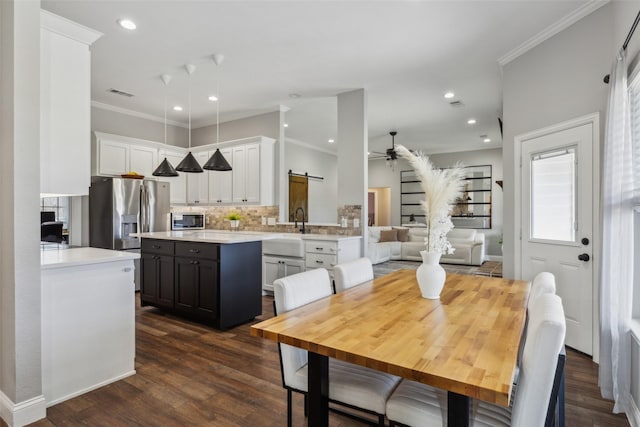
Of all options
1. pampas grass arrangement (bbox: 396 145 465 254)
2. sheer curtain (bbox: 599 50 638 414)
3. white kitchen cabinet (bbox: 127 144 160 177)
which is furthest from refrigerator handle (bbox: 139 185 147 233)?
sheer curtain (bbox: 599 50 638 414)

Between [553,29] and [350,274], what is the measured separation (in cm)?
297

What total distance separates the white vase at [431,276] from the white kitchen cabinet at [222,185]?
4.52 m

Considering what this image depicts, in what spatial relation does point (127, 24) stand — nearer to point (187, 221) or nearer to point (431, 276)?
point (431, 276)

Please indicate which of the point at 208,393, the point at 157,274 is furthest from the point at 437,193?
the point at 157,274

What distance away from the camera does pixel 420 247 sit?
778 cm

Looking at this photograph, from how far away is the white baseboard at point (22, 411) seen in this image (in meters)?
→ 1.98

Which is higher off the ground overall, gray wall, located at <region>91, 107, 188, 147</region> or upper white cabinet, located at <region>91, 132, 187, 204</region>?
A: gray wall, located at <region>91, 107, 188, 147</region>

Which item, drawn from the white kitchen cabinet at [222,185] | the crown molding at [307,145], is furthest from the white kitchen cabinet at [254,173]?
the crown molding at [307,145]

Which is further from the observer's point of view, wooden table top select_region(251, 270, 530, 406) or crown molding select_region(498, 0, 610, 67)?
crown molding select_region(498, 0, 610, 67)

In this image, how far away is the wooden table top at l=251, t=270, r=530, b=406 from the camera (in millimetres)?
1068

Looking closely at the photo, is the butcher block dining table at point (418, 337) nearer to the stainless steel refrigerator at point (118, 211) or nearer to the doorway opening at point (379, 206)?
the stainless steel refrigerator at point (118, 211)

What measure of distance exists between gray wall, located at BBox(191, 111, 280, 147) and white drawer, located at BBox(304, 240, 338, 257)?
209 centimetres

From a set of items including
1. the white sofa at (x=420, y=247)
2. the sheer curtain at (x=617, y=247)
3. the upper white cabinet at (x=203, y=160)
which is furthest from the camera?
the white sofa at (x=420, y=247)

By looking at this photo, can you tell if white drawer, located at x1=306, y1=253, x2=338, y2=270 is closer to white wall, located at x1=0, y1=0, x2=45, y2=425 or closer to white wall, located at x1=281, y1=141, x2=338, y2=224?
white wall, located at x1=0, y1=0, x2=45, y2=425
